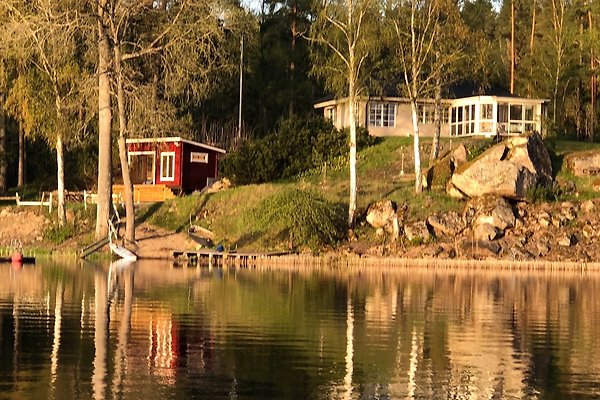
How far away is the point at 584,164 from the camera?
6272 cm

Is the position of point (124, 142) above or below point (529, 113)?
below

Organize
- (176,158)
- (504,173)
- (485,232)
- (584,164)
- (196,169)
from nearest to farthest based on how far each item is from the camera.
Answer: (485,232) → (504,173) → (584,164) → (176,158) → (196,169)

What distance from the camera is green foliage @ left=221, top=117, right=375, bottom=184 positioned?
68.4 m

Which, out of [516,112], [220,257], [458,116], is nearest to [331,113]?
[458,116]

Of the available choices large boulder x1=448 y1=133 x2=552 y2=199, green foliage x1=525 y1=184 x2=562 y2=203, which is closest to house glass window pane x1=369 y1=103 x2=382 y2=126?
large boulder x1=448 y1=133 x2=552 y2=199

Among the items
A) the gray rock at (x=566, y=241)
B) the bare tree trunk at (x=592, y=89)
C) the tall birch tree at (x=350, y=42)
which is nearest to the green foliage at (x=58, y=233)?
the tall birch tree at (x=350, y=42)

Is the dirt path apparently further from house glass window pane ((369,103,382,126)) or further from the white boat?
house glass window pane ((369,103,382,126))

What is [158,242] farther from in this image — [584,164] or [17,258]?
[584,164]

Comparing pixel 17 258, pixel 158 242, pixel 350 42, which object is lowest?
pixel 17 258

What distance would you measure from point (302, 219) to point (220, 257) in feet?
13.6

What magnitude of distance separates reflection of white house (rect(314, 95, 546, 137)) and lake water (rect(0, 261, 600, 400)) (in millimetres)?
32571

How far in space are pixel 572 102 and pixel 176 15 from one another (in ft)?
139

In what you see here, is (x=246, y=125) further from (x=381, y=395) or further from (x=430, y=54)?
(x=381, y=395)

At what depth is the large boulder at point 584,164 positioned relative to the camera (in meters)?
62.4
